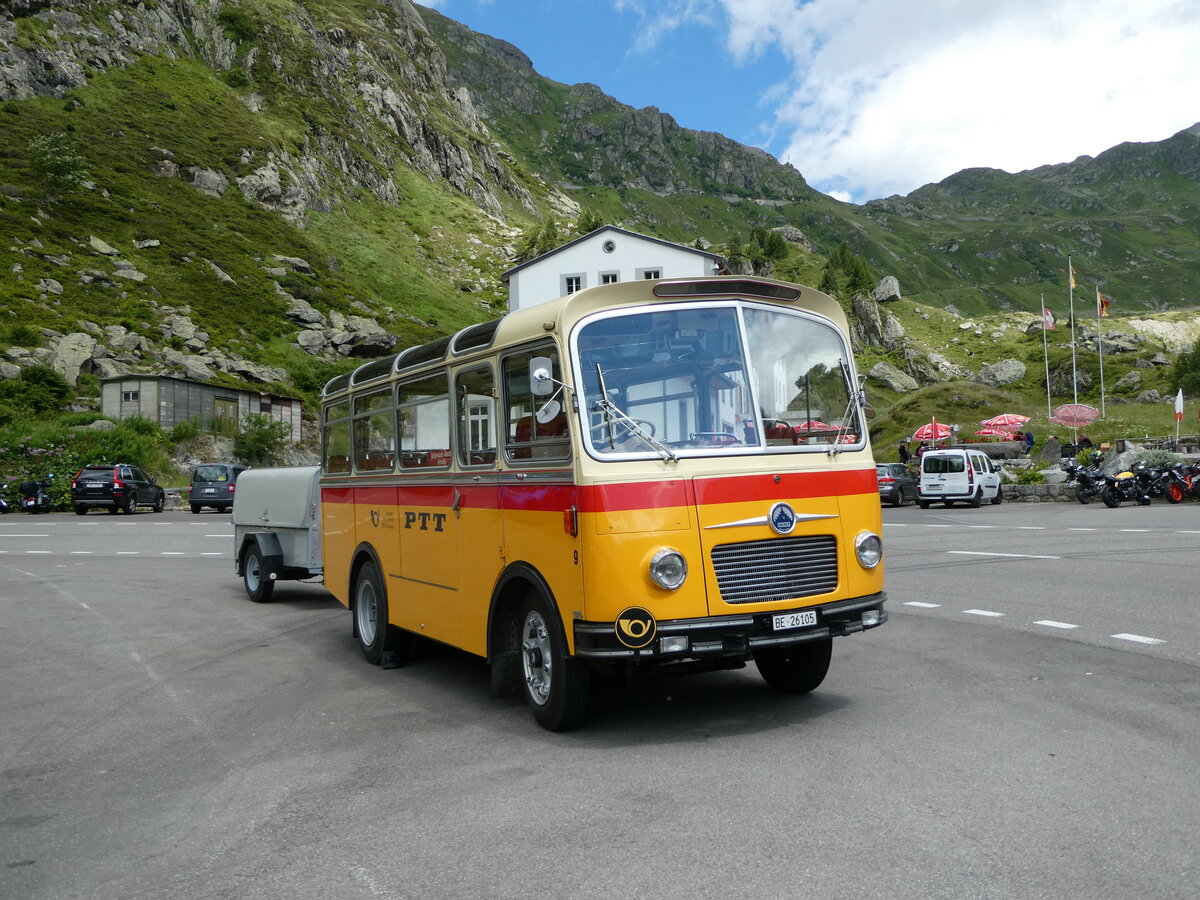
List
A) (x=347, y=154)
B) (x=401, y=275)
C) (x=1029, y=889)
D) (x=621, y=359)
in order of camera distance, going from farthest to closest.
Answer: (x=347, y=154) < (x=401, y=275) < (x=621, y=359) < (x=1029, y=889)

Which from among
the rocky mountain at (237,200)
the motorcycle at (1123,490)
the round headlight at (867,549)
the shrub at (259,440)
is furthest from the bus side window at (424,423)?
the rocky mountain at (237,200)

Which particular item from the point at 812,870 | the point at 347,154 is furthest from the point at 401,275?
the point at 812,870

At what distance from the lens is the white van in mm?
34062

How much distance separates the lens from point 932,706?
22.6ft

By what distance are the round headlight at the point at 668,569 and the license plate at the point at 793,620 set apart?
652mm

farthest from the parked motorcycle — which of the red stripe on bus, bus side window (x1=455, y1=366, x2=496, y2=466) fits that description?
A: bus side window (x1=455, y1=366, x2=496, y2=466)

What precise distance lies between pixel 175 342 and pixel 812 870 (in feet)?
A: 218

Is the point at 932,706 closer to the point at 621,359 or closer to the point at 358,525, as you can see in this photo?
the point at 621,359

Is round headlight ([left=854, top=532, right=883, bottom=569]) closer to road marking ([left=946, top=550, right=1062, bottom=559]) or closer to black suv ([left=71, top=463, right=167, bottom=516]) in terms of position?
road marking ([left=946, top=550, right=1062, bottom=559])

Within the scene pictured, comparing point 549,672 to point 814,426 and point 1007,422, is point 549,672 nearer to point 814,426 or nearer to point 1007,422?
point 814,426

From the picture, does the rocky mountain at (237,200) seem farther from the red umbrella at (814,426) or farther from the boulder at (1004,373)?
the red umbrella at (814,426)

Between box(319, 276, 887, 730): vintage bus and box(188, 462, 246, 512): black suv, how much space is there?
32609 millimetres

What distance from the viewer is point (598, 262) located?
6531 centimetres

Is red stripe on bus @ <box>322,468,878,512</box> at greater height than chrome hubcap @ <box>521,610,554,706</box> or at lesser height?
greater
